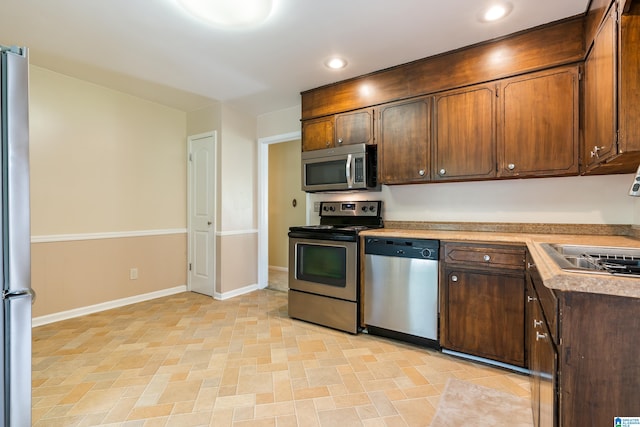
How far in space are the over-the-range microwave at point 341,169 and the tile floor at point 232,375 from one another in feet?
4.47

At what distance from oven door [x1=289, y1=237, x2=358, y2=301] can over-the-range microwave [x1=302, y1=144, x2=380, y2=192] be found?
593 mm

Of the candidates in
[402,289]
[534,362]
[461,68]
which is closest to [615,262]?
[534,362]

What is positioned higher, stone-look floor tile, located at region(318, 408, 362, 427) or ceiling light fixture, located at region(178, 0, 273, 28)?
ceiling light fixture, located at region(178, 0, 273, 28)

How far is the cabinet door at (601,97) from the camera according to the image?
149 centimetres

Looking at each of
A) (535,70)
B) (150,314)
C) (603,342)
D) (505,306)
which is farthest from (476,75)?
(150,314)

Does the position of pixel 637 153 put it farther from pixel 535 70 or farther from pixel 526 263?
pixel 535 70

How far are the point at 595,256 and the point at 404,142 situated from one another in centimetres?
160

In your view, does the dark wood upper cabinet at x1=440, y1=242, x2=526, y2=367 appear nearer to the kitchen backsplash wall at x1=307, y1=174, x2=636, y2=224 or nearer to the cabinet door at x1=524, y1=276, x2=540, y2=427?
the cabinet door at x1=524, y1=276, x2=540, y2=427

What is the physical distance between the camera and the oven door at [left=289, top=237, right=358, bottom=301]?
2664mm

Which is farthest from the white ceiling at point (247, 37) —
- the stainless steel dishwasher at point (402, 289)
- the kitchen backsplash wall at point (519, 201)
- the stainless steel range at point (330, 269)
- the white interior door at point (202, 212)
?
the stainless steel dishwasher at point (402, 289)

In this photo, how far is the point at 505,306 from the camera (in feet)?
6.72

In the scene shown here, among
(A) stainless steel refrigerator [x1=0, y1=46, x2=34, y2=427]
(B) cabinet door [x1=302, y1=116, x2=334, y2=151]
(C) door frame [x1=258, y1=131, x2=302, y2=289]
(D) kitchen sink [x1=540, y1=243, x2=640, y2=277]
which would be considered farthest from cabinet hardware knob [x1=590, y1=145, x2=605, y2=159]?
(C) door frame [x1=258, y1=131, x2=302, y2=289]

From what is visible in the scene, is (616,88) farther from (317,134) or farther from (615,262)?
(317,134)

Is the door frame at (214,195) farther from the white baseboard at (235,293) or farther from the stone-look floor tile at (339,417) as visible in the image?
the stone-look floor tile at (339,417)
